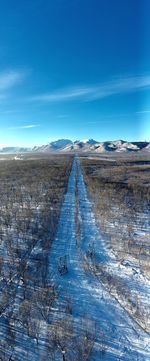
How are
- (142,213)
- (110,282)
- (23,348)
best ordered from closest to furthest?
(23,348) → (110,282) → (142,213)

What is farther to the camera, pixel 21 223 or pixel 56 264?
pixel 21 223

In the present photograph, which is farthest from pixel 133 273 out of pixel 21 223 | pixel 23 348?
pixel 21 223

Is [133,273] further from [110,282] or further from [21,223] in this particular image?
[21,223]

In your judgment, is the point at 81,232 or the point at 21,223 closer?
the point at 81,232

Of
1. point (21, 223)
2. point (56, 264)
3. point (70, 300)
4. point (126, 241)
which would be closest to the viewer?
point (70, 300)

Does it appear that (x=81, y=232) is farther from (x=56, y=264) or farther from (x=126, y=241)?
(x=56, y=264)

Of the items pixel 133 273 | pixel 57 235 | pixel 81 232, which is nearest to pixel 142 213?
pixel 81 232
